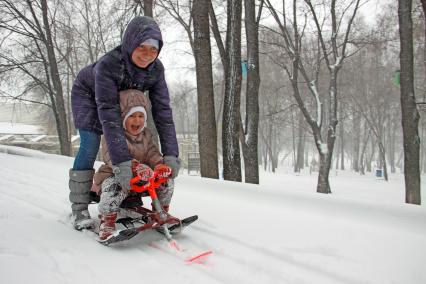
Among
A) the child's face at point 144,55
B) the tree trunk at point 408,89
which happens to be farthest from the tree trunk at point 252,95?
the child's face at point 144,55

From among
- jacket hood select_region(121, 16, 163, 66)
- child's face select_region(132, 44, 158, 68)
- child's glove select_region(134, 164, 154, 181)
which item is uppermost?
jacket hood select_region(121, 16, 163, 66)

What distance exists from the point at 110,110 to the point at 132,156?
41cm

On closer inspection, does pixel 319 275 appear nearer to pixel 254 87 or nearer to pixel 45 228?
pixel 45 228

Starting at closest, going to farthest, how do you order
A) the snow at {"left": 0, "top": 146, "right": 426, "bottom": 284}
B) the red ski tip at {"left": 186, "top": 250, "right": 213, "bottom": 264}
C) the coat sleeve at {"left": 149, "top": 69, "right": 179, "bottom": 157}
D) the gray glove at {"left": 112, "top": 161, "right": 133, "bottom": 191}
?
the snow at {"left": 0, "top": 146, "right": 426, "bottom": 284} → the red ski tip at {"left": 186, "top": 250, "right": 213, "bottom": 264} → the gray glove at {"left": 112, "top": 161, "right": 133, "bottom": 191} → the coat sleeve at {"left": 149, "top": 69, "right": 179, "bottom": 157}

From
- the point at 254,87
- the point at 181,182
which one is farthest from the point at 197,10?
the point at 181,182

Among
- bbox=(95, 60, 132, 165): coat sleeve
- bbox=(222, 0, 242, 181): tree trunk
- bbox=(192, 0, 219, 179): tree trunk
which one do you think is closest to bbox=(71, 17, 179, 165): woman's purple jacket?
bbox=(95, 60, 132, 165): coat sleeve

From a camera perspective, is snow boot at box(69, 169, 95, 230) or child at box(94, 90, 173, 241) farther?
snow boot at box(69, 169, 95, 230)

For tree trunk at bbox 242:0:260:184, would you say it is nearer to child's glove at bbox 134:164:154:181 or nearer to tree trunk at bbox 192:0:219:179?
tree trunk at bbox 192:0:219:179

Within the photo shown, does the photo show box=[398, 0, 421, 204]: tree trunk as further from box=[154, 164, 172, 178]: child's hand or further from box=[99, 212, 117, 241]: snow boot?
box=[99, 212, 117, 241]: snow boot

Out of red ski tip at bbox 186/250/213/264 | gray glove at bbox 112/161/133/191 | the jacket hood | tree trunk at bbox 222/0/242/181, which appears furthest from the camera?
tree trunk at bbox 222/0/242/181

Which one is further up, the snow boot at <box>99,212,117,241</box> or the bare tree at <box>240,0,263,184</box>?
the bare tree at <box>240,0,263,184</box>

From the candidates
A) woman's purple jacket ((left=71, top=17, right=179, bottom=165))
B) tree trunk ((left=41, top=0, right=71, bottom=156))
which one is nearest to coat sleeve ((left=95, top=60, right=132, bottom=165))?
woman's purple jacket ((left=71, top=17, right=179, bottom=165))

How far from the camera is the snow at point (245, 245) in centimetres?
198

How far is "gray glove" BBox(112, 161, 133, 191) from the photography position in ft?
7.74
